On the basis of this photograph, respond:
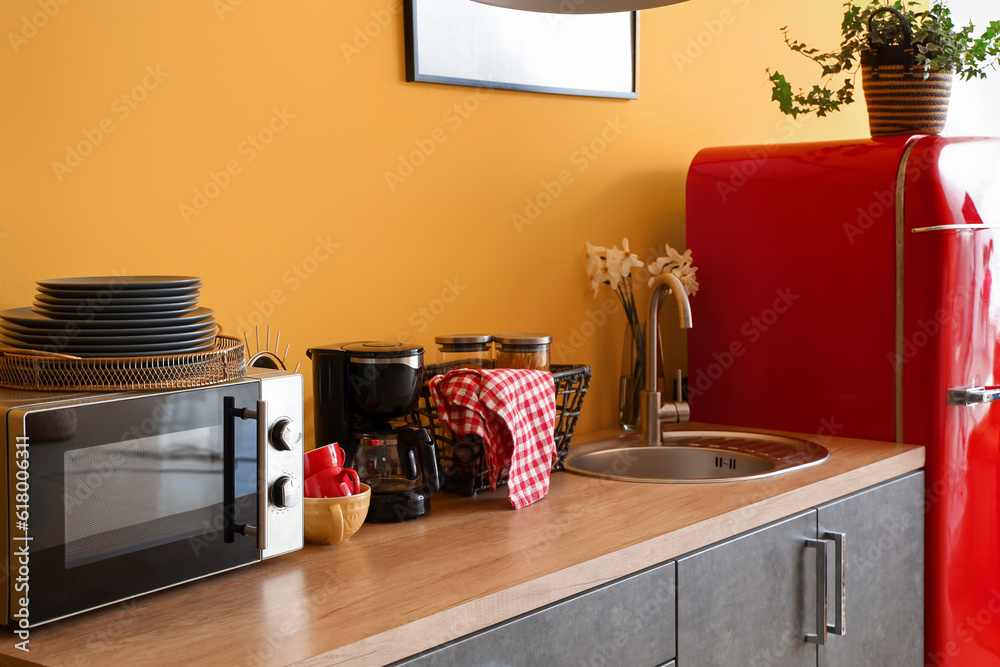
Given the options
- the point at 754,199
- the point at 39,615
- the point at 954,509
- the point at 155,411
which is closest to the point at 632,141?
the point at 754,199

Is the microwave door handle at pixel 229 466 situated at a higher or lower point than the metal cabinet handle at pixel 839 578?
higher

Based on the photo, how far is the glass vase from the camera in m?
2.16

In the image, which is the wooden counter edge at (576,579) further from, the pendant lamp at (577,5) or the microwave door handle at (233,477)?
the pendant lamp at (577,5)

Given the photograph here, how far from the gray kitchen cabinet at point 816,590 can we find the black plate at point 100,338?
743 millimetres

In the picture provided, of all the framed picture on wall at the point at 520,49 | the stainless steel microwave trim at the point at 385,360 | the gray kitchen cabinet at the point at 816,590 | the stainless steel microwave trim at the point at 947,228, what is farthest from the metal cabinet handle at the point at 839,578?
the framed picture on wall at the point at 520,49

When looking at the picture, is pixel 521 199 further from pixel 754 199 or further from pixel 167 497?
pixel 167 497

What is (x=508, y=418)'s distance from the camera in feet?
4.86

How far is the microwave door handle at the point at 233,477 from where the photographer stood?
1.12 metres

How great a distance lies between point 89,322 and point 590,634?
0.70 metres

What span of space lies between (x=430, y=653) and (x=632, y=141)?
1.50 metres

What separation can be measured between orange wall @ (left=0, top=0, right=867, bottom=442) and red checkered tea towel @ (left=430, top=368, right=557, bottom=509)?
0.95ft

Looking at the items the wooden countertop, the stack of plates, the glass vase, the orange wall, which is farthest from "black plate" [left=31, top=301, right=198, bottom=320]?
the glass vase

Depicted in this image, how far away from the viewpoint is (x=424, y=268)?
5.96 feet

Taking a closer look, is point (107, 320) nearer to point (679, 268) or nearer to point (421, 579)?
point (421, 579)
